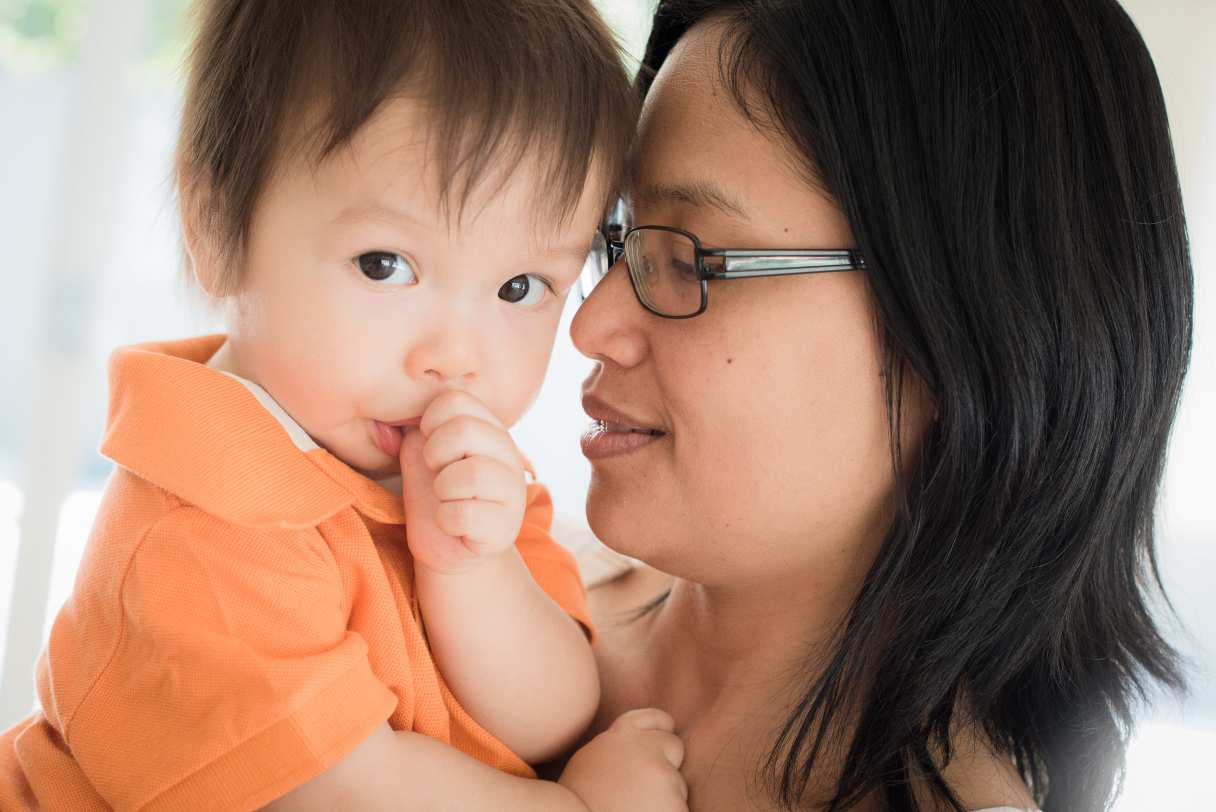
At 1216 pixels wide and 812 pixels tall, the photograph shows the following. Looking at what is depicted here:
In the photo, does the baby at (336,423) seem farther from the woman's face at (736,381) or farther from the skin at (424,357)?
the woman's face at (736,381)

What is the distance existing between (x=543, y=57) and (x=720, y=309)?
1.28 feet

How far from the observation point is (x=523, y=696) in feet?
4.75

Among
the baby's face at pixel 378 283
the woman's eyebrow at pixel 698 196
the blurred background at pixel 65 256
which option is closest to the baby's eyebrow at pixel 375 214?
the baby's face at pixel 378 283

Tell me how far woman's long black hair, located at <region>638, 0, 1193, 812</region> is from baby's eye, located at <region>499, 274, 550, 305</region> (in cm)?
36

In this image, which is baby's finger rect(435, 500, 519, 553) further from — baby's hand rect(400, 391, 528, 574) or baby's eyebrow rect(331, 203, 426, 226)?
baby's eyebrow rect(331, 203, 426, 226)

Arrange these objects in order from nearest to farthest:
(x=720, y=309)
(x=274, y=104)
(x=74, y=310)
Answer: (x=274, y=104) < (x=720, y=309) < (x=74, y=310)

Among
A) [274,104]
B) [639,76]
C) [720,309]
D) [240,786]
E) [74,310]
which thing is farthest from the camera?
[74,310]

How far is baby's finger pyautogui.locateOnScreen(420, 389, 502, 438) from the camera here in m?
1.29

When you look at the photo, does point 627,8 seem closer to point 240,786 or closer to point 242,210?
point 242,210

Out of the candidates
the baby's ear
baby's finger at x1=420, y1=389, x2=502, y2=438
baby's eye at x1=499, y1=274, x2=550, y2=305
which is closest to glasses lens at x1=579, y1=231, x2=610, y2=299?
baby's eye at x1=499, y1=274, x2=550, y2=305

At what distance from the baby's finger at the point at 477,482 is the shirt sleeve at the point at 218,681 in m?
0.17

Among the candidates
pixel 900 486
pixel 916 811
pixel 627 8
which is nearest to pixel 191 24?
pixel 900 486

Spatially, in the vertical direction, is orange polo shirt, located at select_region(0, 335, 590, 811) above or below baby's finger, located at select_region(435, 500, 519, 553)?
below

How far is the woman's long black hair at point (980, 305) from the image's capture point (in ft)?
4.53
